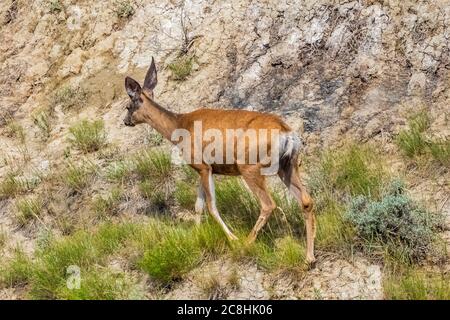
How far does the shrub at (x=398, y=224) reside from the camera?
711 centimetres

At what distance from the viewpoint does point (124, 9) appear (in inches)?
513

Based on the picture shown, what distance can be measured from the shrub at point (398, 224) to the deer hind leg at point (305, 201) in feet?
1.46

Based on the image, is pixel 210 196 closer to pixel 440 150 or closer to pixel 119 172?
pixel 119 172

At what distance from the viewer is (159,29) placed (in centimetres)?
1261

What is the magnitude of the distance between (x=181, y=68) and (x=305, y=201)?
16.2 feet

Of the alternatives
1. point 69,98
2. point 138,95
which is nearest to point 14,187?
point 69,98

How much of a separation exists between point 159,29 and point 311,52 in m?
3.26

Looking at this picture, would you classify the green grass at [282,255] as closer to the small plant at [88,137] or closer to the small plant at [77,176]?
the small plant at [77,176]

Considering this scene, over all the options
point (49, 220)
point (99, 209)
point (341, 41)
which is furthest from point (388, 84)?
point (49, 220)

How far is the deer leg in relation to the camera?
8.51 m

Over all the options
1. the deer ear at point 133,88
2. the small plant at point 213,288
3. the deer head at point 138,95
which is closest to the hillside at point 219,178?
the small plant at point 213,288

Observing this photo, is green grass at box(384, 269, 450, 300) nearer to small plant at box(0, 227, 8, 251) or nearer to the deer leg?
the deer leg
